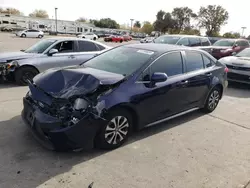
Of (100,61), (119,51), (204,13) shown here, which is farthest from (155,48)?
(204,13)

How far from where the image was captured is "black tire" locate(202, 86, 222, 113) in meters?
5.43

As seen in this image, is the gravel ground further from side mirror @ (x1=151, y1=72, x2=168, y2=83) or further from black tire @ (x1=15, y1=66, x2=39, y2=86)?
black tire @ (x1=15, y1=66, x2=39, y2=86)

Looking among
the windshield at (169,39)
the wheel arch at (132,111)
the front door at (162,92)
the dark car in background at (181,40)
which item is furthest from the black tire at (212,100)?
the windshield at (169,39)

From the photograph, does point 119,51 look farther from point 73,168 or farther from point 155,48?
point 73,168

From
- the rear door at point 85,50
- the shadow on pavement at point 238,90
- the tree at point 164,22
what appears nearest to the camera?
the shadow on pavement at point 238,90

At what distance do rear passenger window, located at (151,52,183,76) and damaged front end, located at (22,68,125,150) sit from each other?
0.98 m

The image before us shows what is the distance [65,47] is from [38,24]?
214 ft

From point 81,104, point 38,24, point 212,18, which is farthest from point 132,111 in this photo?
point 38,24

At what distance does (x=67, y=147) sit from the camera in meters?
3.16

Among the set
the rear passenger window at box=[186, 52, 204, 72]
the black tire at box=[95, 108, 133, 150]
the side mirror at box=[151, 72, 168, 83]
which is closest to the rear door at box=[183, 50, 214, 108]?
the rear passenger window at box=[186, 52, 204, 72]

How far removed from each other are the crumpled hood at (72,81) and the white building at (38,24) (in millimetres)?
63163

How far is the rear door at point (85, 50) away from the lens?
25.7 ft

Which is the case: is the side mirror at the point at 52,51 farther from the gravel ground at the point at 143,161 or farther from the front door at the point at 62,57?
the gravel ground at the point at 143,161

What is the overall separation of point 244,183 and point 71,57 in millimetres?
6159
